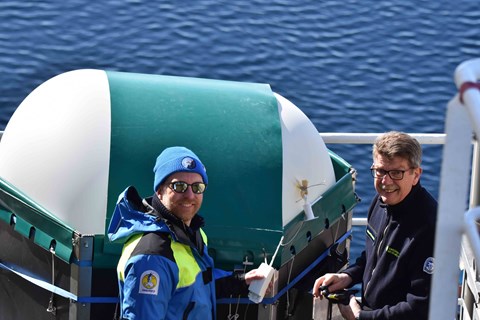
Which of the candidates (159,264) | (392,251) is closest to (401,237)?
(392,251)

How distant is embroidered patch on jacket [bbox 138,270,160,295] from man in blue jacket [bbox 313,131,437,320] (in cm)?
97

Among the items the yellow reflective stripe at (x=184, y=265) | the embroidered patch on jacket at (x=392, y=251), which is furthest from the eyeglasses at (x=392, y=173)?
the yellow reflective stripe at (x=184, y=265)

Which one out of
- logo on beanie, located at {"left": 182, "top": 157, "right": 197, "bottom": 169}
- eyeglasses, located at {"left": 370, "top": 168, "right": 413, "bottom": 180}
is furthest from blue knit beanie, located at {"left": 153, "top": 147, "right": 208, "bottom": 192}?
eyeglasses, located at {"left": 370, "top": 168, "right": 413, "bottom": 180}

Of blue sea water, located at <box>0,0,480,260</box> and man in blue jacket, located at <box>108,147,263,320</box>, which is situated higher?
blue sea water, located at <box>0,0,480,260</box>

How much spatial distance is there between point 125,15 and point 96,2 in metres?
0.70

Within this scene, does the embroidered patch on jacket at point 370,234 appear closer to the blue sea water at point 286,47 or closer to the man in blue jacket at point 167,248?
the man in blue jacket at point 167,248

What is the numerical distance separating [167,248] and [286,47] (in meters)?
11.5

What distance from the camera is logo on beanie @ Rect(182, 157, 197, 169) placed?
12.7 ft

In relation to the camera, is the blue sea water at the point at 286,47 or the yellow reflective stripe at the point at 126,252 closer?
the yellow reflective stripe at the point at 126,252

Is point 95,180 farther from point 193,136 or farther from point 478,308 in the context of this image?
point 478,308

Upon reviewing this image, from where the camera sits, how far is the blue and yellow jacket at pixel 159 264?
3.67 m

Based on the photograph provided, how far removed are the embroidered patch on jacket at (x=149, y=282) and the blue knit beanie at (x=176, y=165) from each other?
1.26ft

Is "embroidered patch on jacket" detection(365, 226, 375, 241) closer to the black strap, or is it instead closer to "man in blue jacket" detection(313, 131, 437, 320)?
"man in blue jacket" detection(313, 131, 437, 320)

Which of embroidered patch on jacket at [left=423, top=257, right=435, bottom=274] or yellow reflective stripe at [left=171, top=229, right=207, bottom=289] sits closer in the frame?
yellow reflective stripe at [left=171, top=229, right=207, bottom=289]
